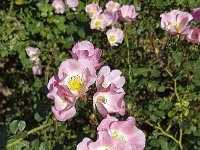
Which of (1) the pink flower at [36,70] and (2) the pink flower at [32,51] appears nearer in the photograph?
(2) the pink flower at [32,51]

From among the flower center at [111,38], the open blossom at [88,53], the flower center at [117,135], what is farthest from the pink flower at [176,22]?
the flower center at [117,135]

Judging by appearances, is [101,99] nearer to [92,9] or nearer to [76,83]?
[76,83]

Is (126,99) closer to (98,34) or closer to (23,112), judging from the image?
(98,34)

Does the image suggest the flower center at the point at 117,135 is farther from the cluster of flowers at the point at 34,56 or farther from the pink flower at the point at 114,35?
the cluster of flowers at the point at 34,56

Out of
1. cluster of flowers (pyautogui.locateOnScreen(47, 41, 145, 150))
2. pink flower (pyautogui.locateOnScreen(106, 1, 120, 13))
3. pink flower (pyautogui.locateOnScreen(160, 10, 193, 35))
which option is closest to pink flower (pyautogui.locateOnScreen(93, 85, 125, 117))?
cluster of flowers (pyautogui.locateOnScreen(47, 41, 145, 150))

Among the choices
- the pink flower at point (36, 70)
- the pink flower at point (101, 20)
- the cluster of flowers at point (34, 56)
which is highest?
the pink flower at point (101, 20)

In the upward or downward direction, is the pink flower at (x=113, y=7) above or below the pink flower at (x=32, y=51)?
above
